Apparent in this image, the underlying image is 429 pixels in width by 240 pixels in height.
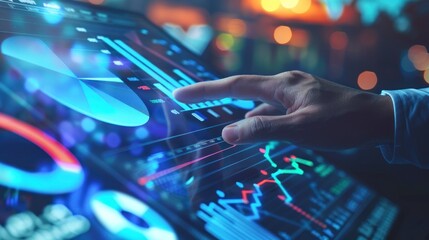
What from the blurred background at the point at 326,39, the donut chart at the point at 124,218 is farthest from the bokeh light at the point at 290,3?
the donut chart at the point at 124,218

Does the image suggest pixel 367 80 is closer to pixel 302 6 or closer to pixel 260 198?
pixel 302 6

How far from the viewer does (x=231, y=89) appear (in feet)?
2.66

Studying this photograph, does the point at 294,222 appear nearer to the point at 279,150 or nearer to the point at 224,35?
the point at 279,150

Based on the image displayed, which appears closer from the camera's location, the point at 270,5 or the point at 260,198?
the point at 260,198

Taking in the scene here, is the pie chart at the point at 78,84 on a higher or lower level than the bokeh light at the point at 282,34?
higher

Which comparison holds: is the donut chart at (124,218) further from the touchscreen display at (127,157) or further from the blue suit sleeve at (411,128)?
the blue suit sleeve at (411,128)

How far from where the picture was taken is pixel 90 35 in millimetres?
758

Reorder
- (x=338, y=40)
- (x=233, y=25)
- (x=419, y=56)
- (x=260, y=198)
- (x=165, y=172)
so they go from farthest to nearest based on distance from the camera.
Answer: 1. (x=233, y=25)
2. (x=338, y=40)
3. (x=419, y=56)
4. (x=260, y=198)
5. (x=165, y=172)

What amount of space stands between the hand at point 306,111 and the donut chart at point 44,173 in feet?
0.98

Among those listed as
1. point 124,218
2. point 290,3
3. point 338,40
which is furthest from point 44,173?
point 290,3

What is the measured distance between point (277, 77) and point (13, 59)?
49 centimetres

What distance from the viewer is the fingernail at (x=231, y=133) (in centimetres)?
69

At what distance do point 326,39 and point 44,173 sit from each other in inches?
96.3

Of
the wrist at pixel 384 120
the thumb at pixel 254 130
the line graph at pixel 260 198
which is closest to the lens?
the line graph at pixel 260 198
